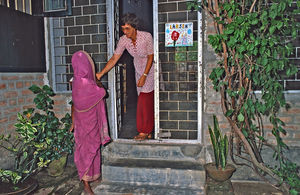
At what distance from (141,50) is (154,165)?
1.78 metres

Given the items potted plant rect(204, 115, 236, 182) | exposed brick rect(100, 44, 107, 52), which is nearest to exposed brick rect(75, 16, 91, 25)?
exposed brick rect(100, 44, 107, 52)

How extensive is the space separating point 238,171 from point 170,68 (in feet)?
6.05

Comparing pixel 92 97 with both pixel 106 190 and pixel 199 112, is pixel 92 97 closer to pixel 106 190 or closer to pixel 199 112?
pixel 106 190

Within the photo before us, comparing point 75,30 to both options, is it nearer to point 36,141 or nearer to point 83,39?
point 83,39

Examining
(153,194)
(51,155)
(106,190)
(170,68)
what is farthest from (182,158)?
(51,155)

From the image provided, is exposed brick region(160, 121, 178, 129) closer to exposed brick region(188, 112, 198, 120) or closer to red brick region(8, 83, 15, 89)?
exposed brick region(188, 112, 198, 120)

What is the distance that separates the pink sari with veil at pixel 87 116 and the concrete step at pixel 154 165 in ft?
1.25

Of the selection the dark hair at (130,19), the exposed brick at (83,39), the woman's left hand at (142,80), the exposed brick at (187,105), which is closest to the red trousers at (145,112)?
the woman's left hand at (142,80)

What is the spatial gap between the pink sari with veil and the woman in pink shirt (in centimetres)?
76

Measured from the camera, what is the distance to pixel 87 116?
3035 millimetres

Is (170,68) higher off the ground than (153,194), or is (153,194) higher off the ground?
(170,68)

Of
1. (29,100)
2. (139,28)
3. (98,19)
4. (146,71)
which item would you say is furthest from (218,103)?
(139,28)

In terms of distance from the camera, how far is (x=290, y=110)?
3.30 m

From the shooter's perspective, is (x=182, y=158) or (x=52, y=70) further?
(x=52, y=70)
